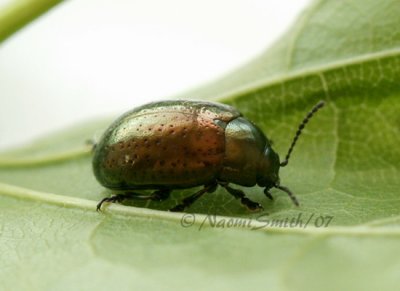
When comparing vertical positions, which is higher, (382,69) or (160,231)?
(382,69)

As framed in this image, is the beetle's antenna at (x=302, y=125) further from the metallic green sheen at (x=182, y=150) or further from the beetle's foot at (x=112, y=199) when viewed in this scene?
the beetle's foot at (x=112, y=199)

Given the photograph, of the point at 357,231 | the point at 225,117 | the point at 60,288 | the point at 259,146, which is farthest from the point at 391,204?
the point at 60,288

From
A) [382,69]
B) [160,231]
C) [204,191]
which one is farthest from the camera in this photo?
[382,69]

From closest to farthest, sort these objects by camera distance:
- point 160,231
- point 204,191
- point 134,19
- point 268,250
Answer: point 268,250 → point 160,231 → point 204,191 → point 134,19

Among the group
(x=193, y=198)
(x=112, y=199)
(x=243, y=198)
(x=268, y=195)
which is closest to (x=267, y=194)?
(x=268, y=195)

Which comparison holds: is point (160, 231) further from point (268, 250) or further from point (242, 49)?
point (242, 49)

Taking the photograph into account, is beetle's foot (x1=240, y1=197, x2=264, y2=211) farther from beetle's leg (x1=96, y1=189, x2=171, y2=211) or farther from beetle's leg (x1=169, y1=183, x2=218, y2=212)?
beetle's leg (x1=96, y1=189, x2=171, y2=211)

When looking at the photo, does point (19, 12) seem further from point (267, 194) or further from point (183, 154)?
point (267, 194)

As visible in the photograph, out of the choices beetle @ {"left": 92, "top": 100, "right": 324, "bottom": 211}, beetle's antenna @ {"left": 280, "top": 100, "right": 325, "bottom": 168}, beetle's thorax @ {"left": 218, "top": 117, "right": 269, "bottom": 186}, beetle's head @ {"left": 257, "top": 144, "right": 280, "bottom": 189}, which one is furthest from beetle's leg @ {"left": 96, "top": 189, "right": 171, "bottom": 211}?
beetle's antenna @ {"left": 280, "top": 100, "right": 325, "bottom": 168}
